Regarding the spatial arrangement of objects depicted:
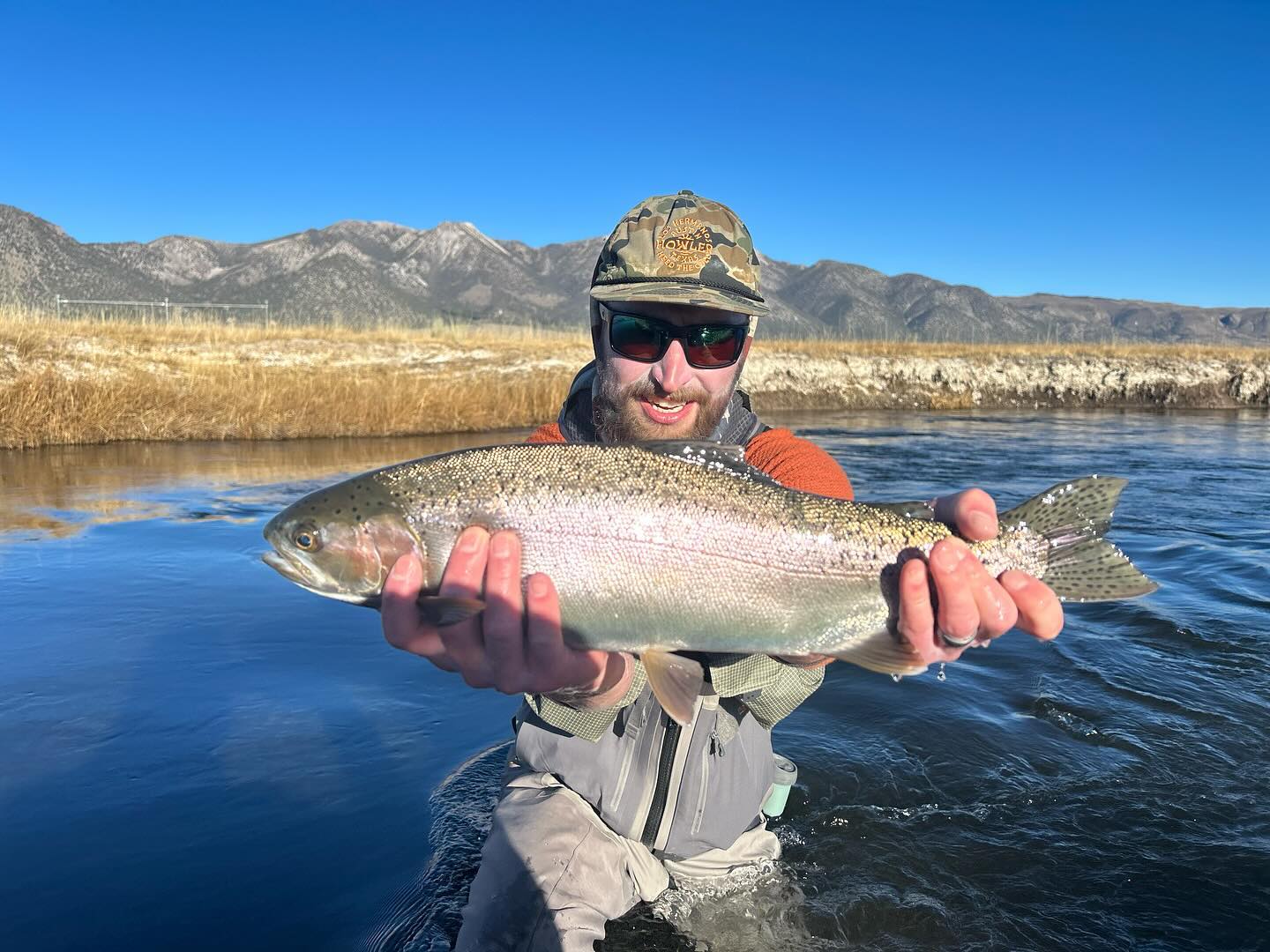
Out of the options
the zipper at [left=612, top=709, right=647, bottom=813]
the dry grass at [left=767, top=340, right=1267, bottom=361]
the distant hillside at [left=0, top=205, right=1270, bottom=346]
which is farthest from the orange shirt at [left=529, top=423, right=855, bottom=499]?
the distant hillside at [left=0, top=205, right=1270, bottom=346]

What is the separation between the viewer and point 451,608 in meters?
2.47

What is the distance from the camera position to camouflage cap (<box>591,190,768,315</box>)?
330 cm

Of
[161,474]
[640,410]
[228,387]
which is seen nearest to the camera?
[640,410]

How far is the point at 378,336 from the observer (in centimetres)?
2962

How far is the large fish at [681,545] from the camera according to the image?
2586 millimetres

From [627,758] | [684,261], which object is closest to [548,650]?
[627,758]

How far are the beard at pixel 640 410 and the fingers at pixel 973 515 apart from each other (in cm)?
111

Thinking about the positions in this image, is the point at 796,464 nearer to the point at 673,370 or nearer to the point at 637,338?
the point at 673,370

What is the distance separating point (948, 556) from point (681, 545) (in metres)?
0.80

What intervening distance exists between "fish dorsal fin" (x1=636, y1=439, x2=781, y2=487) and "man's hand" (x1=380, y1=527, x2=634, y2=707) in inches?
22.3

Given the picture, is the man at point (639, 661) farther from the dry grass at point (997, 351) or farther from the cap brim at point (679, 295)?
the dry grass at point (997, 351)

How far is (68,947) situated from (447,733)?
2.14 meters

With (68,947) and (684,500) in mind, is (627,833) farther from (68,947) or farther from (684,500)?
(68,947)

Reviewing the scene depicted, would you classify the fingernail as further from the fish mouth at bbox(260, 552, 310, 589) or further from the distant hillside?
the distant hillside
